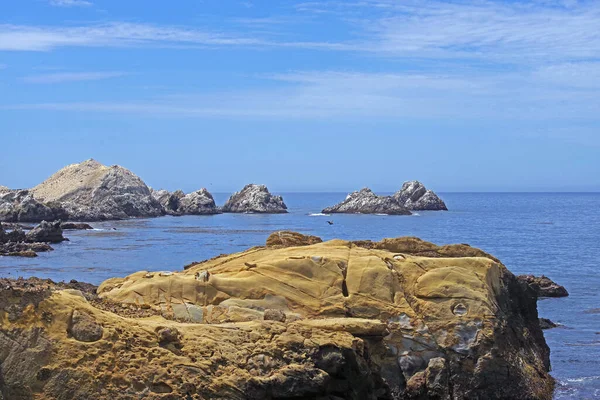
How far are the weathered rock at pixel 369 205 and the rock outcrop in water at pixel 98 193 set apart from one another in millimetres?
34087

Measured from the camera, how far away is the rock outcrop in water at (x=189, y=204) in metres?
147

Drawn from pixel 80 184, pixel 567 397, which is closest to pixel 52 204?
pixel 80 184

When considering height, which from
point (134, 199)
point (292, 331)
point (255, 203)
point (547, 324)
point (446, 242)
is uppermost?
point (292, 331)

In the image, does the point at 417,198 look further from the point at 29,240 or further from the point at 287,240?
the point at 287,240

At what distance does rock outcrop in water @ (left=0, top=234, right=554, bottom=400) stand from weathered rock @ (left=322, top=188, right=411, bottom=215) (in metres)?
123

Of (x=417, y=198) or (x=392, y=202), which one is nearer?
(x=392, y=202)

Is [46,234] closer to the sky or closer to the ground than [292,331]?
closer to the ground

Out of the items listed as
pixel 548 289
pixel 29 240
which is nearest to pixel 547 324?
pixel 548 289

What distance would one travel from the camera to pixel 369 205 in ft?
505

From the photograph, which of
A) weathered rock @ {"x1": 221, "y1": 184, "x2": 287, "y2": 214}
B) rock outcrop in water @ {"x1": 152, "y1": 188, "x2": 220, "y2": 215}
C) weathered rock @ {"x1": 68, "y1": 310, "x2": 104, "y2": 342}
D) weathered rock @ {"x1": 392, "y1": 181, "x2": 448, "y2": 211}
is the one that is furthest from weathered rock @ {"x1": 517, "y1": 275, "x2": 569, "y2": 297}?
weathered rock @ {"x1": 392, "y1": 181, "x2": 448, "y2": 211}

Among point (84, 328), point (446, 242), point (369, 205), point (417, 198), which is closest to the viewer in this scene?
point (84, 328)

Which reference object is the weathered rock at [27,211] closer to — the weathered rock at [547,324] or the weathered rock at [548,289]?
the weathered rock at [548,289]

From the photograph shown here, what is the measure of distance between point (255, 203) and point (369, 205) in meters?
20.0

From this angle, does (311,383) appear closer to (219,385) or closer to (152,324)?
(219,385)
